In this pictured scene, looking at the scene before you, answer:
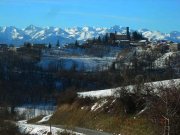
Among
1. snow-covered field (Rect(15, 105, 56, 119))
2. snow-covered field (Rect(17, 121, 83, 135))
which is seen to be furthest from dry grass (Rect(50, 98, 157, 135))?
snow-covered field (Rect(15, 105, 56, 119))

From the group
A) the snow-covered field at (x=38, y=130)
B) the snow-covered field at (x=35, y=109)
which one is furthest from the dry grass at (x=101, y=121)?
the snow-covered field at (x=35, y=109)

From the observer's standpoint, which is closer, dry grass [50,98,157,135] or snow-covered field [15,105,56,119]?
dry grass [50,98,157,135]

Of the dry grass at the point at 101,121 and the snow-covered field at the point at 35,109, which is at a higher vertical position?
the dry grass at the point at 101,121

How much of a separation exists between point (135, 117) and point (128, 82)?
793 cm

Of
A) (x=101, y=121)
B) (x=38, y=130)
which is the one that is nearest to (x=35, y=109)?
(x=38, y=130)

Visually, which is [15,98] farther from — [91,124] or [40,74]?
[91,124]

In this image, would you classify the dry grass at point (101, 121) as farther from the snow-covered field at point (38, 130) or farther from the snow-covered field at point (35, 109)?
the snow-covered field at point (35, 109)

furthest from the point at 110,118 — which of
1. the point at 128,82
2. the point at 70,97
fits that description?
the point at 70,97

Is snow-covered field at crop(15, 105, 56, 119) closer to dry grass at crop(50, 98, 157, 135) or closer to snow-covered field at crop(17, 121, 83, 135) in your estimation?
dry grass at crop(50, 98, 157, 135)

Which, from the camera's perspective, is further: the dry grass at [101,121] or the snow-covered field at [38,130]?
the snow-covered field at [38,130]

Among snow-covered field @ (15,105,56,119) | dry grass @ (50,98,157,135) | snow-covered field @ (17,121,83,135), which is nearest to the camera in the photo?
dry grass @ (50,98,157,135)

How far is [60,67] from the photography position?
19888cm

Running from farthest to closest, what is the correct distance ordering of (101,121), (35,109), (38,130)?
(35,109)
(101,121)
(38,130)

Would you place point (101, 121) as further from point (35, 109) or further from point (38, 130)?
point (35, 109)
